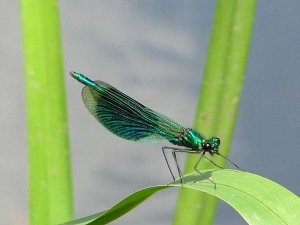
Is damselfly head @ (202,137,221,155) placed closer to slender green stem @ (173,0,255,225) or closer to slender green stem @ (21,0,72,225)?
slender green stem @ (173,0,255,225)

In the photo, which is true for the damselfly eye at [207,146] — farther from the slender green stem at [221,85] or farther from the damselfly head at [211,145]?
the slender green stem at [221,85]

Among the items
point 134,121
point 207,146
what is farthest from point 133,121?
point 207,146

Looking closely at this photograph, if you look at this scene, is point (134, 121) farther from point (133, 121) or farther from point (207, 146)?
point (207, 146)

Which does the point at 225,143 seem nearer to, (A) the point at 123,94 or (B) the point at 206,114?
(B) the point at 206,114

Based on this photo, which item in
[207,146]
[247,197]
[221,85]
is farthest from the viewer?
[221,85]

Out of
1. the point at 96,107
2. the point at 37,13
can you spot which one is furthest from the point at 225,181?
the point at 37,13

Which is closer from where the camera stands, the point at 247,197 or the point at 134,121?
the point at 247,197

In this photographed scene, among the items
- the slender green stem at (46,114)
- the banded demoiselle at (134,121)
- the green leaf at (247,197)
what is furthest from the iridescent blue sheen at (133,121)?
the green leaf at (247,197)
